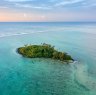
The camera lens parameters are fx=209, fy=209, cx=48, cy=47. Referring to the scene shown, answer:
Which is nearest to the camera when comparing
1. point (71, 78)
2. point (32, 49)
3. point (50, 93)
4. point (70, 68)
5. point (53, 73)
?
point (50, 93)

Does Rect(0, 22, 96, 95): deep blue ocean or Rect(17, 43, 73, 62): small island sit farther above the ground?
Rect(17, 43, 73, 62): small island

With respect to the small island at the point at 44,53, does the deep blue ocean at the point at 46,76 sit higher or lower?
lower

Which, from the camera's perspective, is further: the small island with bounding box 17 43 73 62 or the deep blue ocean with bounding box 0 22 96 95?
the small island with bounding box 17 43 73 62

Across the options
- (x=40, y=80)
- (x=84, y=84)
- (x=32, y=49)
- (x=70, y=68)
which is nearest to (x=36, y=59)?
(x=32, y=49)

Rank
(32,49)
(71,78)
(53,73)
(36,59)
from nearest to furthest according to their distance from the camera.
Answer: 1. (71,78)
2. (53,73)
3. (36,59)
4. (32,49)

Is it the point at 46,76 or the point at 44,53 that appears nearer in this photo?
the point at 46,76

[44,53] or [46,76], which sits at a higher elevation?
[44,53]

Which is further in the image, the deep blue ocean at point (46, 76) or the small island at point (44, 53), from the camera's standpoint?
the small island at point (44, 53)

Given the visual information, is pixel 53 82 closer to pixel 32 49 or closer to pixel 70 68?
Result: pixel 70 68

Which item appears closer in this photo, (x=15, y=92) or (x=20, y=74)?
(x=15, y=92)

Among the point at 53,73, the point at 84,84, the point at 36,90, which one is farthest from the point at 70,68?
the point at 36,90
